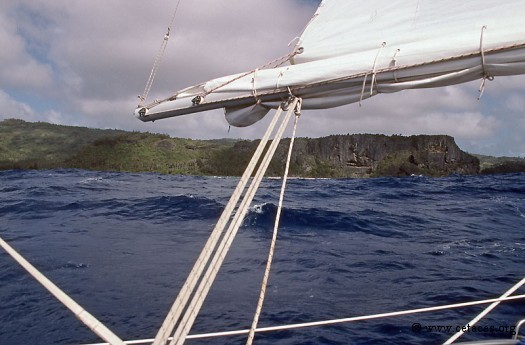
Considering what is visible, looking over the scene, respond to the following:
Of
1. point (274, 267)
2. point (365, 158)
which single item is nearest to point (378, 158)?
point (365, 158)

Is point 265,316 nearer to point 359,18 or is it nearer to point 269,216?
point 359,18

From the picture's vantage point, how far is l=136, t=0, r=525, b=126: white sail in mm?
4090

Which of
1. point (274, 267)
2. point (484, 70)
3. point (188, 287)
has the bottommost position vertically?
point (274, 267)

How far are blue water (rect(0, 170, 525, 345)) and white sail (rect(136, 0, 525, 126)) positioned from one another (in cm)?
349

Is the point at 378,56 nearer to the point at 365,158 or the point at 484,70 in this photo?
the point at 484,70

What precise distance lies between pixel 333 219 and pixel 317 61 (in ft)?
40.4

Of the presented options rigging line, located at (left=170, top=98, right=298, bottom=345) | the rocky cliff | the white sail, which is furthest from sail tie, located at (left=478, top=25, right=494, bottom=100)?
the rocky cliff

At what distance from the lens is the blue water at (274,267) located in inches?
264

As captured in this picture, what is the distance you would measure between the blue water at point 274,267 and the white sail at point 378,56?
3.49m

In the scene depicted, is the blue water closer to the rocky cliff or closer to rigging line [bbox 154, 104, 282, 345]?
rigging line [bbox 154, 104, 282, 345]

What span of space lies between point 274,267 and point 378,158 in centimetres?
7186

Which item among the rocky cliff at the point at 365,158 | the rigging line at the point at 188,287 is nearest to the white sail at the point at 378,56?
the rigging line at the point at 188,287

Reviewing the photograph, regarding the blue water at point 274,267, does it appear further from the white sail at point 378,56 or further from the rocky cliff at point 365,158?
the rocky cliff at point 365,158

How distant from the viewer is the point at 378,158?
3086 inches
